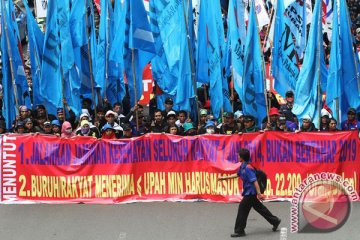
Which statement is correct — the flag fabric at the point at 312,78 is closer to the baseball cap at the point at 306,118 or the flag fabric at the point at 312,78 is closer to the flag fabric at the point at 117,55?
the baseball cap at the point at 306,118

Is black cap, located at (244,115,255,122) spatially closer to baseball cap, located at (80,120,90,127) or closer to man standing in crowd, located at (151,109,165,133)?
man standing in crowd, located at (151,109,165,133)

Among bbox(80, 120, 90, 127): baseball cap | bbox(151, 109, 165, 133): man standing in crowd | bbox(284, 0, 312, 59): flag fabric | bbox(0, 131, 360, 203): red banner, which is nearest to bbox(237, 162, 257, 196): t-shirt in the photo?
bbox(0, 131, 360, 203): red banner

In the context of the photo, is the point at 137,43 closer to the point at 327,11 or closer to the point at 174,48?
the point at 174,48

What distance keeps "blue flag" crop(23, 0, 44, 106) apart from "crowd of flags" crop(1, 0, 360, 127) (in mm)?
20

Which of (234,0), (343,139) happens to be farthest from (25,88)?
(343,139)

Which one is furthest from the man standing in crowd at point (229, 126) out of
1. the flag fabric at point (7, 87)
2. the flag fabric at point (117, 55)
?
the flag fabric at point (7, 87)

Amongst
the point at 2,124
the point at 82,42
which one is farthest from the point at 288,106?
the point at 2,124

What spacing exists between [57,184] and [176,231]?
274cm

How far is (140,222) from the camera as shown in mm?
11242

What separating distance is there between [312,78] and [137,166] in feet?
12.0

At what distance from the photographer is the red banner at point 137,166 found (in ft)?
40.5

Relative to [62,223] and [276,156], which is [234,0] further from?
[62,223]

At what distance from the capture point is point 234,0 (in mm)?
14867

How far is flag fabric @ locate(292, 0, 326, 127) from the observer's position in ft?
44.4
